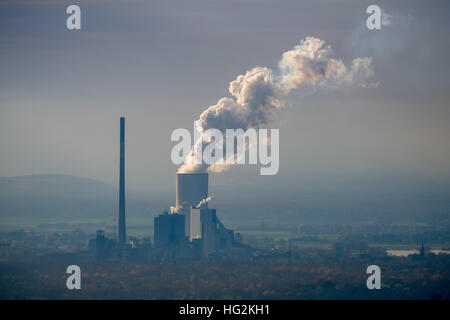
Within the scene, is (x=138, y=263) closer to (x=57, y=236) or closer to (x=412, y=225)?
(x=57, y=236)

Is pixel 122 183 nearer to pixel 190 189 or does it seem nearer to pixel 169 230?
pixel 169 230

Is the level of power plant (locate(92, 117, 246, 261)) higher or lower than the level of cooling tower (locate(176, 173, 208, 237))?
lower

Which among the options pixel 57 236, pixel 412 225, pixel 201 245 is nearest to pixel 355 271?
pixel 201 245

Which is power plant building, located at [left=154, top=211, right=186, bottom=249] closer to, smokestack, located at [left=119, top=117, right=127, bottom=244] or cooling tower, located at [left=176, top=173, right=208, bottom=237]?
cooling tower, located at [left=176, top=173, right=208, bottom=237]

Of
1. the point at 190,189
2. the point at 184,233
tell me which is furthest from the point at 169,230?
the point at 190,189

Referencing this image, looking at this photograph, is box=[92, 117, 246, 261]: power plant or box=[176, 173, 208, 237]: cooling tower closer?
box=[176, 173, 208, 237]: cooling tower

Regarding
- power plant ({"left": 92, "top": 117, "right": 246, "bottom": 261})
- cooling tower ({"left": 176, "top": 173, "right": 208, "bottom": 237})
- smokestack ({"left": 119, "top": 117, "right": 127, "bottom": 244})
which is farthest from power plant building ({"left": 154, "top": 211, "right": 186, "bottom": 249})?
smokestack ({"left": 119, "top": 117, "right": 127, "bottom": 244})

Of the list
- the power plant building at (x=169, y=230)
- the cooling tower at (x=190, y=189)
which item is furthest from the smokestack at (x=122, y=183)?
the cooling tower at (x=190, y=189)
